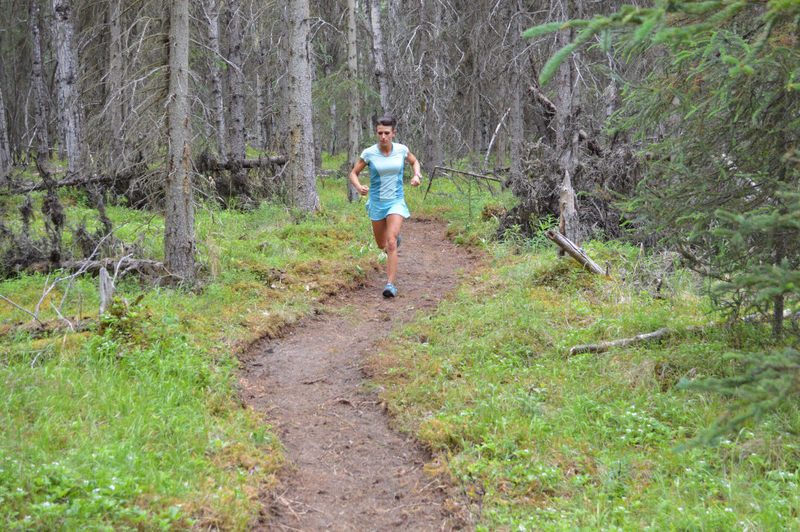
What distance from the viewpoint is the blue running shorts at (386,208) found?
26.7 feet

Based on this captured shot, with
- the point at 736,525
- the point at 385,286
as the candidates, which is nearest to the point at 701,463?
the point at 736,525

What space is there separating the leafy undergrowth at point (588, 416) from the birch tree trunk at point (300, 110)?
553 centimetres

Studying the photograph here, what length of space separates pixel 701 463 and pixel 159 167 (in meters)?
6.43

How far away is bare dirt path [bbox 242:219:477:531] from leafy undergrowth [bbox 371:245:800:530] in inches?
8.6

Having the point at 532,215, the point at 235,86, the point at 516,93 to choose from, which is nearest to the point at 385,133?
the point at 532,215

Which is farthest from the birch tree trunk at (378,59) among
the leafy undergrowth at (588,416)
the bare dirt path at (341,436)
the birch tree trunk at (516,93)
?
the leafy undergrowth at (588,416)

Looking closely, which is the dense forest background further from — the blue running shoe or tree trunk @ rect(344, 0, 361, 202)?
the blue running shoe

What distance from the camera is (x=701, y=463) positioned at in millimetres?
3564

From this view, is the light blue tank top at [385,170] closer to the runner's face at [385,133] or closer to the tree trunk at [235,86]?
the runner's face at [385,133]

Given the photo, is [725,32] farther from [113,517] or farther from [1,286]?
[1,286]

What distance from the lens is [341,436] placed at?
4625 millimetres

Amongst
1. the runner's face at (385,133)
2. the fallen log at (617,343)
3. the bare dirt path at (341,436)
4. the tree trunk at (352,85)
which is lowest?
the bare dirt path at (341,436)

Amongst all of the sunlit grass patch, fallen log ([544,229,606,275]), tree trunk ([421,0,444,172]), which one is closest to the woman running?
the sunlit grass patch

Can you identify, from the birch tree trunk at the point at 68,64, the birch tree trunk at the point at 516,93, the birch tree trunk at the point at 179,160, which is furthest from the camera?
the birch tree trunk at the point at 68,64
